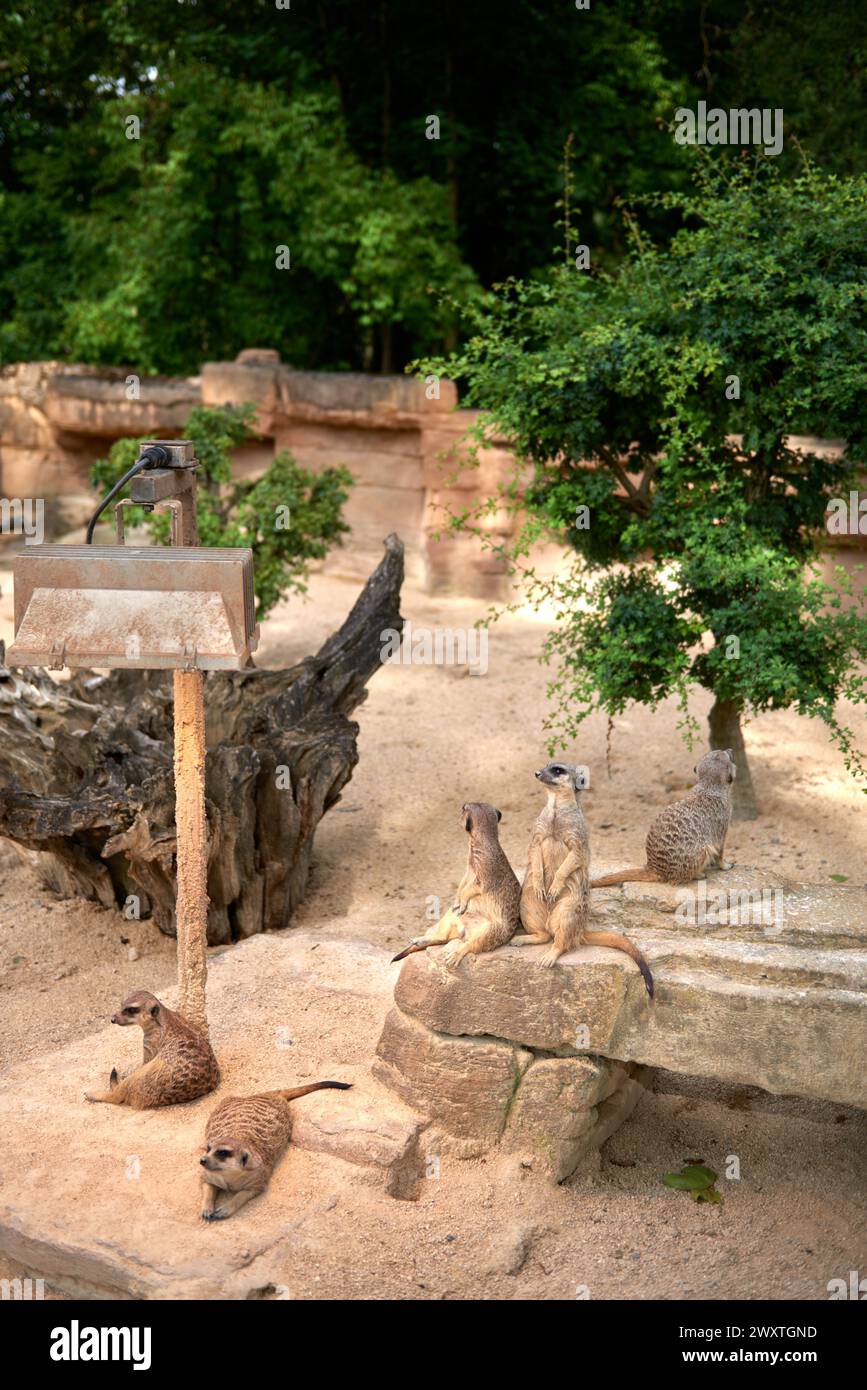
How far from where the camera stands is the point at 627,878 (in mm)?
5781

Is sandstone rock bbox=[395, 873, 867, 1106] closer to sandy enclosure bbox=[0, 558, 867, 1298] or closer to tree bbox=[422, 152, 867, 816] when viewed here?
sandy enclosure bbox=[0, 558, 867, 1298]

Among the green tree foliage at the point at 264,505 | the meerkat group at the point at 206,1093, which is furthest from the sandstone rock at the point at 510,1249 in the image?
the green tree foliage at the point at 264,505

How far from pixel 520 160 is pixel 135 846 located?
Answer: 10937 mm

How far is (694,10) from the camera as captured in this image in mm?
15547

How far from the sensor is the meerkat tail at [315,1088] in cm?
529

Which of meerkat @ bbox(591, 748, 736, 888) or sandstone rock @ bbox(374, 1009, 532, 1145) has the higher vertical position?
meerkat @ bbox(591, 748, 736, 888)

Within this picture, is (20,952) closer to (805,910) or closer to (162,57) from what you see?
(805,910)

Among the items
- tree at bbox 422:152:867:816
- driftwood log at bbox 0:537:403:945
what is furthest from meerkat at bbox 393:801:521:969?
tree at bbox 422:152:867:816

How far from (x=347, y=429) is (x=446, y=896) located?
741 cm

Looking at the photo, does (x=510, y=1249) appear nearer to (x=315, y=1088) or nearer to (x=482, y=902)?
(x=315, y=1088)

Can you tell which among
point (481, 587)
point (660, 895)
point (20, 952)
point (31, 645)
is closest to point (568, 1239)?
point (660, 895)

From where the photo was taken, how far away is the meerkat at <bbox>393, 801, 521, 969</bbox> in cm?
514

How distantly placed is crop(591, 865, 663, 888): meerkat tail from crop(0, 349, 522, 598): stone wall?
7.45 meters

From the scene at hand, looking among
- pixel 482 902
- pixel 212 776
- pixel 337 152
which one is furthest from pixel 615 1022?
pixel 337 152
